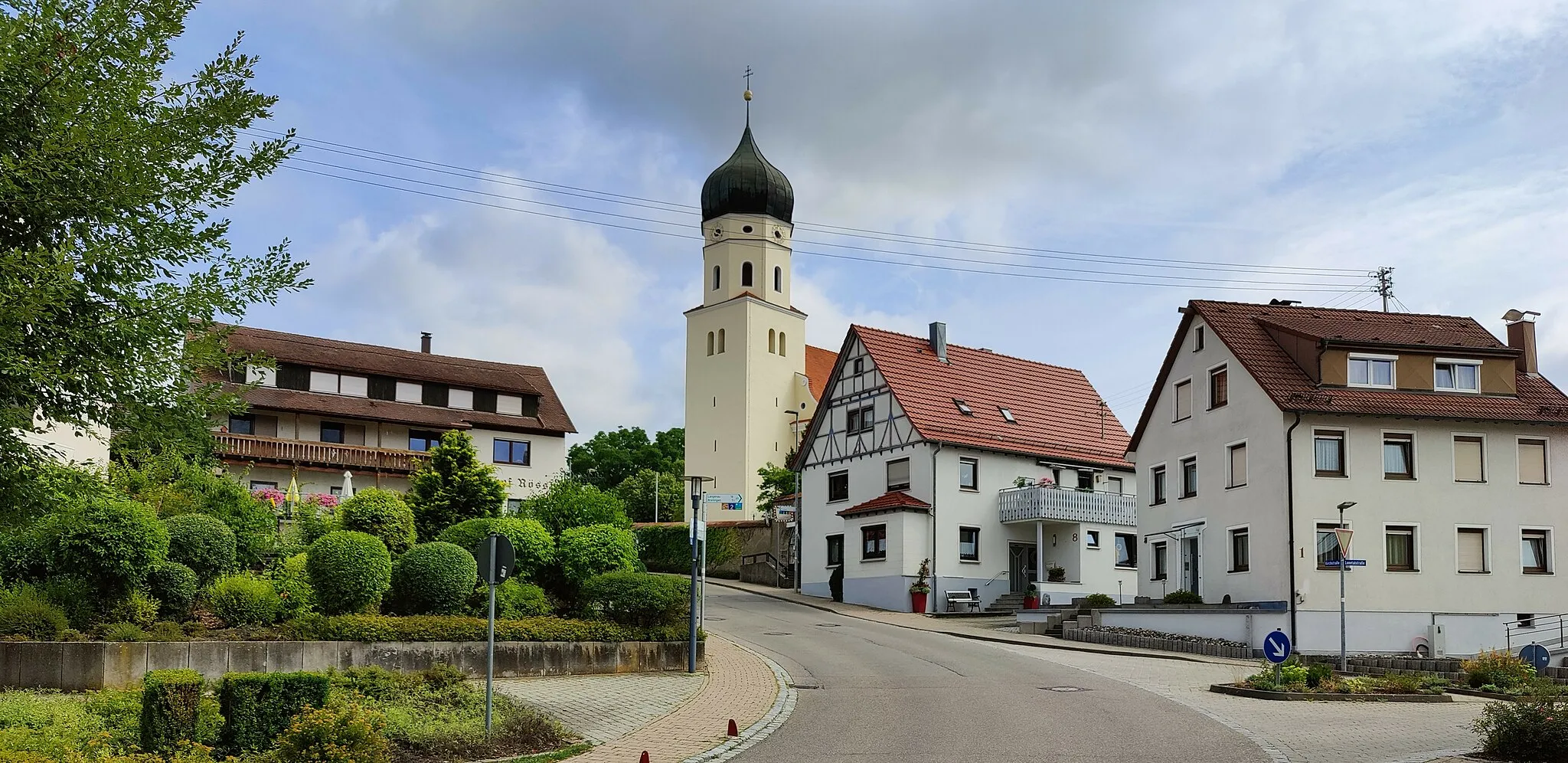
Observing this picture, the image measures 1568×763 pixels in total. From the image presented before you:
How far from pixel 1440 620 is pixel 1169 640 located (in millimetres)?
6511

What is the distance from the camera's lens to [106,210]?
407 inches

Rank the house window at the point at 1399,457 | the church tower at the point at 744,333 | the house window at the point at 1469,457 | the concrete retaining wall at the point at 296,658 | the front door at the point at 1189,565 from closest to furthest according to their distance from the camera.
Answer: the concrete retaining wall at the point at 296,658, the house window at the point at 1399,457, the house window at the point at 1469,457, the front door at the point at 1189,565, the church tower at the point at 744,333

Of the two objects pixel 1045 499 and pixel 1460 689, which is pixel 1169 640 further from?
pixel 1045 499

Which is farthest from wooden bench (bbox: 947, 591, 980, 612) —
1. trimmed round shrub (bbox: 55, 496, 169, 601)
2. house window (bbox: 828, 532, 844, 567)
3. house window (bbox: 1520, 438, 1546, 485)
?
trimmed round shrub (bbox: 55, 496, 169, 601)

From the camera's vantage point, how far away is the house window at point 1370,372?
3431cm

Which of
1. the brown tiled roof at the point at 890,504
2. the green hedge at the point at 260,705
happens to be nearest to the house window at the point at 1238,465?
the brown tiled roof at the point at 890,504

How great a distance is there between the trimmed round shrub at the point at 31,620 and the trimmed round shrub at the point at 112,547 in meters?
0.91

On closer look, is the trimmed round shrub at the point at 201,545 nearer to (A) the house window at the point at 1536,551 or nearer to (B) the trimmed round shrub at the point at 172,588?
(B) the trimmed round shrub at the point at 172,588

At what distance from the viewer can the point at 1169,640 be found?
31844 millimetres

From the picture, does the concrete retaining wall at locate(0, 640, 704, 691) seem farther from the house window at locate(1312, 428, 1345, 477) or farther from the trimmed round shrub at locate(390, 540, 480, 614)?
the house window at locate(1312, 428, 1345, 477)

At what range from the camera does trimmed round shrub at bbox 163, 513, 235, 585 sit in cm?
2097

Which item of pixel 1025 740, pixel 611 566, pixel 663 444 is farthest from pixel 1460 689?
pixel 663 444

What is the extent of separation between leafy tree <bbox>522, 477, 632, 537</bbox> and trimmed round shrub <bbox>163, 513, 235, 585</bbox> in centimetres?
959

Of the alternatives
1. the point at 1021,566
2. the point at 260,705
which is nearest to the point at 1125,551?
the point at 1021,566
